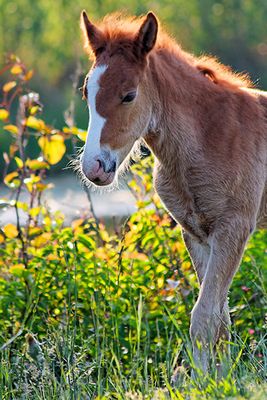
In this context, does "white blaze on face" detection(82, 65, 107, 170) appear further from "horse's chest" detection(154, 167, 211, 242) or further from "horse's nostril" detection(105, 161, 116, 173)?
"horse's chest" detection(154, 167, 211, 242)

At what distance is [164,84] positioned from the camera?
5379mm

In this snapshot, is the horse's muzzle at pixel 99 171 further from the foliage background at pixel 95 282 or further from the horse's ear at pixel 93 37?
the horse's ear at pixel 93 37

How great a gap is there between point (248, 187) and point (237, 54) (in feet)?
46.2

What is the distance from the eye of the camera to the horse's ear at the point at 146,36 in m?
5.14

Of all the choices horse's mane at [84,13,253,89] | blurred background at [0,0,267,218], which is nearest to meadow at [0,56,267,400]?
horse's mane at [84,13,253,89]

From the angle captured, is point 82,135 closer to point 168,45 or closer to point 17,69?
point 17,69

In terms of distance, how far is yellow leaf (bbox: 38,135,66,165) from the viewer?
6.64m

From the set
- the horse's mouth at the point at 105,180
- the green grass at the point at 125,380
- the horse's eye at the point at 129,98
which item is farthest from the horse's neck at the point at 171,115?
the green grass at the point at 125,380

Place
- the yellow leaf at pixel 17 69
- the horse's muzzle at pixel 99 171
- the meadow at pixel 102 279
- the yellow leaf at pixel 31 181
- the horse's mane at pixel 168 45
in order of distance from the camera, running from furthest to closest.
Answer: the yellow leaf at pixel 17 69, the yellow leaf at pixel 31 181, the meadow at pixel 102 279, the horse's mane at pixel 168 45, the horse's muzzle at pixel 99 171

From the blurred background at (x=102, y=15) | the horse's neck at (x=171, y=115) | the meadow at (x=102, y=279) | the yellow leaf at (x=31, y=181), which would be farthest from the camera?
the blurred background at (x=102, y=15)

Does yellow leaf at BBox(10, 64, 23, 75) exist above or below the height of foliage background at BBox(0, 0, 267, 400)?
above

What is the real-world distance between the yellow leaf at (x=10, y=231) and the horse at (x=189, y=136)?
1.46 meters

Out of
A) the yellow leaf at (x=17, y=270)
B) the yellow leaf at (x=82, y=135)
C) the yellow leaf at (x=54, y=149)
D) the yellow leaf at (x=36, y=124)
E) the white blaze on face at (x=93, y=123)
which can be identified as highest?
the white blaze on face at (x=93, y=123)

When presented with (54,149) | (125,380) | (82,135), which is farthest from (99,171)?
(54,149)
